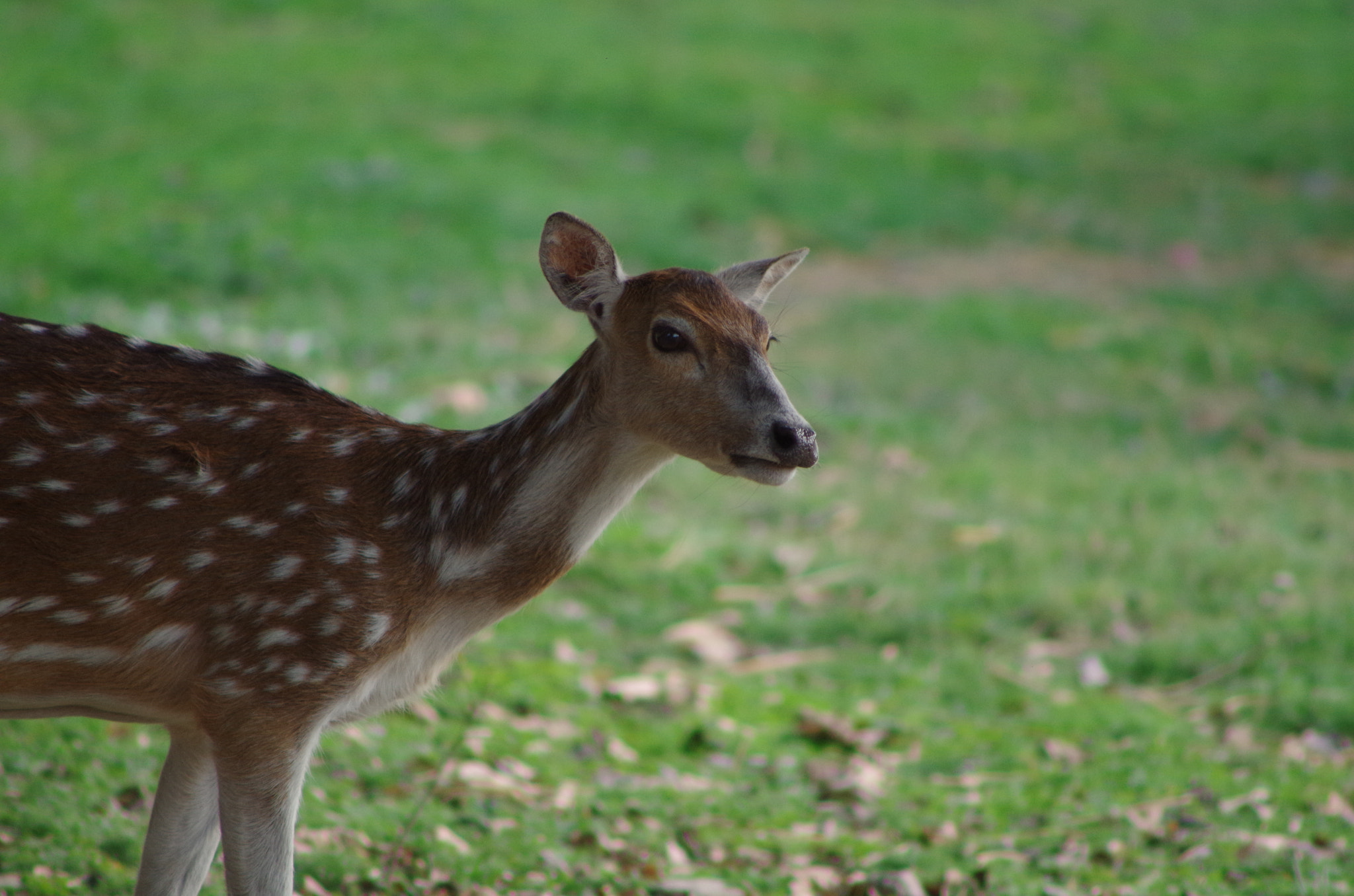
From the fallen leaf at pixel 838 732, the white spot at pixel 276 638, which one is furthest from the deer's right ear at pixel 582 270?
the fallen leaf at pixel 838 732

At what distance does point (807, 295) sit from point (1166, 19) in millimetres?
13704

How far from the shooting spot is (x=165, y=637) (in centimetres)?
357

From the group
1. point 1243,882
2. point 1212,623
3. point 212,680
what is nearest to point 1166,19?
point 1212,623

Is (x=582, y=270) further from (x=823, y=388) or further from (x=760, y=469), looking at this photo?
(x=823, y=388)

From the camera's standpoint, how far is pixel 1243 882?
489 centimetres

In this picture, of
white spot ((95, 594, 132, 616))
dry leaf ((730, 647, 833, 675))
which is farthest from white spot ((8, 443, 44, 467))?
dry leaf ((730, 647, 833, 675))

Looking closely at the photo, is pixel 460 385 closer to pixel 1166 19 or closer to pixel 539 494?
pixel 539 494

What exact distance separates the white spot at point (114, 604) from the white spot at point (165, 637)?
0.09m

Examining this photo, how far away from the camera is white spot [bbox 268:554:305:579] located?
142 inches

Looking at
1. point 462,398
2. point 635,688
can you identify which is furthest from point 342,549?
point 462,398

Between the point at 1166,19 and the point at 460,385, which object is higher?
the point at 1166,19

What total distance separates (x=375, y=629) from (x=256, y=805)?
0.49 m

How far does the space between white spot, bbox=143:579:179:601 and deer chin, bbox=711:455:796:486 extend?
4.59 feet

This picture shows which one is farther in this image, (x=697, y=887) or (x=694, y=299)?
(x=697, y=887)
